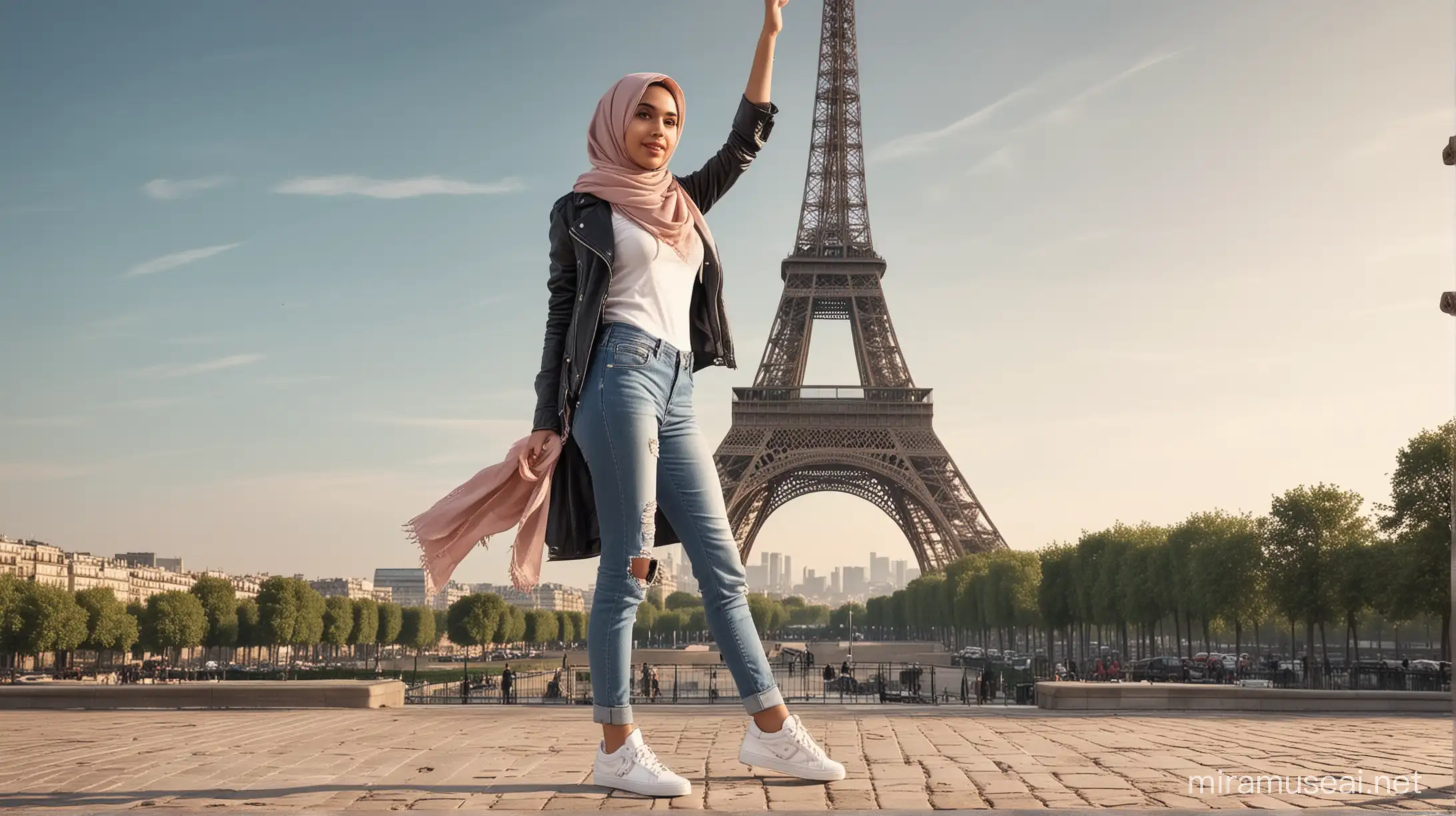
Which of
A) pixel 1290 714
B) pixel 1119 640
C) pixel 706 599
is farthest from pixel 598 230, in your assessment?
pixel 1119 640

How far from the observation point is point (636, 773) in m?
4.78

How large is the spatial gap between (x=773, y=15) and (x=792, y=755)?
10.6ft

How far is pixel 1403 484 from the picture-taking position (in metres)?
32.7

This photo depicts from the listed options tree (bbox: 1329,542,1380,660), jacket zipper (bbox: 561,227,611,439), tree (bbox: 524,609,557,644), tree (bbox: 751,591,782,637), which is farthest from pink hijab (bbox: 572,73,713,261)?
tree (bbox: 751,591,782,637)

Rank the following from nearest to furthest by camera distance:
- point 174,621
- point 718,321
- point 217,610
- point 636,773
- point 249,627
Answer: point 636,773 → point 718,321 → point 174,621 → point 217,610 → point 249,627

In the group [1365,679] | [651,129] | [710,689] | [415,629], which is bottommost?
[415,629]

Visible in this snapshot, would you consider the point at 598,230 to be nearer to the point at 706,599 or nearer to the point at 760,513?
the point at 706,599

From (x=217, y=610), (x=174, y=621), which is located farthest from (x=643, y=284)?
(x=217, y=610)

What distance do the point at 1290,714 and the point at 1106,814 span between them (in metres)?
8.63

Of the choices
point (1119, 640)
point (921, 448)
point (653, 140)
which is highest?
point (921, 448)

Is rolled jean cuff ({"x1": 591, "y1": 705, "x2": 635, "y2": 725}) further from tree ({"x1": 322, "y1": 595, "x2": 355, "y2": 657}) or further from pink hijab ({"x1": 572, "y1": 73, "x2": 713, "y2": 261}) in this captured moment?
tree ({"x1": 322, "y1": 595, "x2": 355, "y2": 657})

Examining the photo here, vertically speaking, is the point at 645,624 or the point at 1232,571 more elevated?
the point at 1232,571

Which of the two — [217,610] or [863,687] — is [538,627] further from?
[863,687]

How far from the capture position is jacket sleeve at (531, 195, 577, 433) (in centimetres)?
529
